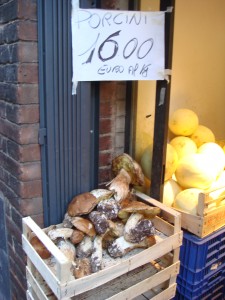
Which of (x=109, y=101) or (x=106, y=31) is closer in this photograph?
(x=106, y=31)

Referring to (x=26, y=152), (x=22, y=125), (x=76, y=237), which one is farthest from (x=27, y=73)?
(x=76, y=237)

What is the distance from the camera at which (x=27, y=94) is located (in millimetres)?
1168

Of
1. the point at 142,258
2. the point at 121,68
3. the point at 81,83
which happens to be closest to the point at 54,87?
the point at 81,83

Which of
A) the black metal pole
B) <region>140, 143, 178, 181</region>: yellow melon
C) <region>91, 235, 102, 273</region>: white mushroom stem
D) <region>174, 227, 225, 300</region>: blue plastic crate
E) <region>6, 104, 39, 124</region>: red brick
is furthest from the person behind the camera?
<region>140, 143, 178, 181</region>: yellow melon

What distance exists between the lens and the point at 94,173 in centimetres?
144

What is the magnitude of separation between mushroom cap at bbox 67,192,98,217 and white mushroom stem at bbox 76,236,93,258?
102 millimetres

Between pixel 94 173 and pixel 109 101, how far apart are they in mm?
345

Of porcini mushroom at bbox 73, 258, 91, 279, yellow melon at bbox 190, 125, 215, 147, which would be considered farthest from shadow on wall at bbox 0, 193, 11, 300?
yellow melon at bbox 190, 125, 215, 147

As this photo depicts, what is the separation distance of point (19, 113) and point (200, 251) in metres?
0.99

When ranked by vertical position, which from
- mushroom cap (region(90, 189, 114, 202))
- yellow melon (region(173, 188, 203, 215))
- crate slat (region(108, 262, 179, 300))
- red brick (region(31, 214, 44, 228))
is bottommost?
crate slat (region(108, 262, 179, 300))

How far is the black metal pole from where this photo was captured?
4.20 ft

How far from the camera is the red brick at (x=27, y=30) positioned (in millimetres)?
1117

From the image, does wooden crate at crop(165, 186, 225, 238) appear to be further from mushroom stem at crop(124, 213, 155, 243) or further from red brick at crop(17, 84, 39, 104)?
red brick at crop(17, 84, 39, 104)

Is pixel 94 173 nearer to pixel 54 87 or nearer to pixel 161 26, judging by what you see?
pixel 54 87
